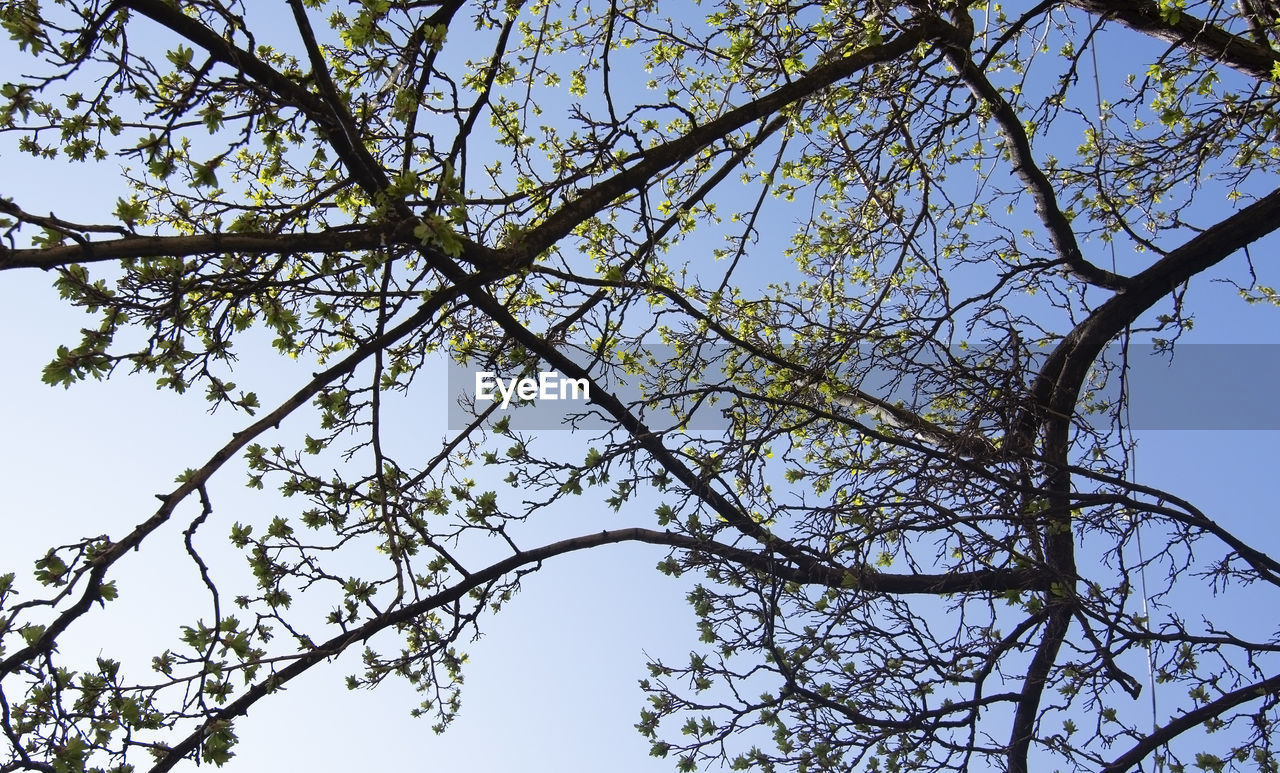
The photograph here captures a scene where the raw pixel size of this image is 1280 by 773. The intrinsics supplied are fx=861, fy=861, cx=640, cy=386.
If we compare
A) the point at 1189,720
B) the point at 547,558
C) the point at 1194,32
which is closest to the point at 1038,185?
the point at 1194,32

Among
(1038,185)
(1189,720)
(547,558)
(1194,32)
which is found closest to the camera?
(1189,720)

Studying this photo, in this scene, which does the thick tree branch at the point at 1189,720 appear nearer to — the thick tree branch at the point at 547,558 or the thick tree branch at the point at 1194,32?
the thick tree branch at the point at 547,558

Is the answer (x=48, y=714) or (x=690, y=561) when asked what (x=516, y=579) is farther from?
(x=48, y=714)

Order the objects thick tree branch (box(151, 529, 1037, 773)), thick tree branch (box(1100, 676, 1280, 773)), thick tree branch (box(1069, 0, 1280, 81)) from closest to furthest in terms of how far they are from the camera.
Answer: thick tree branch (box(151, 529, 1037, 773))
thick tree branch (box(1100, 676, 1280, 773))
thick tree branch (box(1069, 0, 1280, 81))

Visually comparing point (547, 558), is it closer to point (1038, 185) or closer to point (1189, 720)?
point (1189, 720)

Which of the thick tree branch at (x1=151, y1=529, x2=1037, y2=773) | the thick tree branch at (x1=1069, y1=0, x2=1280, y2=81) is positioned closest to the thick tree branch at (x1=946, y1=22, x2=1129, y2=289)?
the thick tree branch at (x1=1069, y1=0, x2=1280, y2=81)

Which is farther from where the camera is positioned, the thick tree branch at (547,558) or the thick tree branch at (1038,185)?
the thick tree branch at (1038,185)

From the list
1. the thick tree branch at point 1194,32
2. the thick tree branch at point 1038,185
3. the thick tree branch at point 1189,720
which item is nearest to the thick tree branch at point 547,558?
the thick tree branch at point 1189,720

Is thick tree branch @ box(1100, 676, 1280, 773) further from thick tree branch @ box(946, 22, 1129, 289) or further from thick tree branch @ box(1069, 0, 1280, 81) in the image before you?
thick tree branch @ box(1069, 0, 1280, 81)

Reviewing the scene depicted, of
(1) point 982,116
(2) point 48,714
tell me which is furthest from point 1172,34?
(2) point 48,714

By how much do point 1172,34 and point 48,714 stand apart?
675 centimetres

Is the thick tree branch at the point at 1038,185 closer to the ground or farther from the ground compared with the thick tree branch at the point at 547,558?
farther from the ground

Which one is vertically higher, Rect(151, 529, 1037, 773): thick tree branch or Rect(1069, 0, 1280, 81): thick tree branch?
Rect(1069, 0, 1280, 81): thick tree branch

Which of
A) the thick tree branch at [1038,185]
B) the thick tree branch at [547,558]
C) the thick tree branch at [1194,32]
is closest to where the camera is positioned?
the thick tree branch at [547,558]
